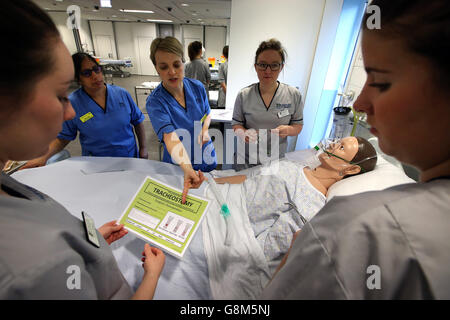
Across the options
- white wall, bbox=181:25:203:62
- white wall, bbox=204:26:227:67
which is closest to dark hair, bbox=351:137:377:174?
white wall, bbox=204:26:227:67

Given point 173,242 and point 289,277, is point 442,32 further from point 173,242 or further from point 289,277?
point 173,242

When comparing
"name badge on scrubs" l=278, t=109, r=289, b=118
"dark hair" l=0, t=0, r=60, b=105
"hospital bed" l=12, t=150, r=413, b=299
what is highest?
"dark hair" l=0, t=0, r=60, b=105

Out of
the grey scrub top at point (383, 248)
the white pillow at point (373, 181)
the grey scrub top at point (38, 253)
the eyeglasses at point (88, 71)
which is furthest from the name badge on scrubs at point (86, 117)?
the white pillow at point (373, 181)

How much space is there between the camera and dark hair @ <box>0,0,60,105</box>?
0.34 meters

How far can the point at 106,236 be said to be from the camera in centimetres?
88

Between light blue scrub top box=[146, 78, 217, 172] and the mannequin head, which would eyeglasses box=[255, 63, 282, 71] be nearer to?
light blue scrub top box=[146, 78, 217, 172]

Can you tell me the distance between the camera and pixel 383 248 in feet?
1.15

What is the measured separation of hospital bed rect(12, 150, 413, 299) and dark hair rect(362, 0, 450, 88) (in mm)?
996

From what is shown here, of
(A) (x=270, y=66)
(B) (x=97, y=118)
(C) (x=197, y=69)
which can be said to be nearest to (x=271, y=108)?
(A) (x=270, y=66)

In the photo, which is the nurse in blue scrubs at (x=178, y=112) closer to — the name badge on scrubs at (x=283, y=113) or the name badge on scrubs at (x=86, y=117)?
the name badge on scrubs at (x=86, y=117)

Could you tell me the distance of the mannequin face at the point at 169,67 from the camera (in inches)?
55.6
